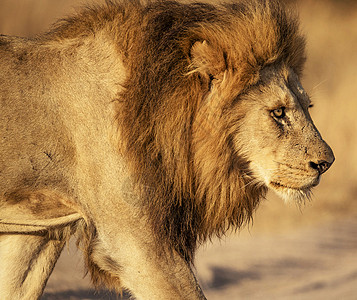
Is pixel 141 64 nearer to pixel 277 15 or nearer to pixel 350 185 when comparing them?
pixel 277 15

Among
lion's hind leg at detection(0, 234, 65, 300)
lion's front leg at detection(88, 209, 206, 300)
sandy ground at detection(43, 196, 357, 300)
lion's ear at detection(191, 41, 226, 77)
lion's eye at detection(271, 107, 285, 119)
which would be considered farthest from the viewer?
sandy ground at detection(43, 196, 357, 300)

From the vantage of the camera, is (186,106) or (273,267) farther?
(273,267)

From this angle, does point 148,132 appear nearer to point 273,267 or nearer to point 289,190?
point 289,190

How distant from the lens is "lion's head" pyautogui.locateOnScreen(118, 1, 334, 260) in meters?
2.92

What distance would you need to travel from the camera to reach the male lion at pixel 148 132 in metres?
2.89

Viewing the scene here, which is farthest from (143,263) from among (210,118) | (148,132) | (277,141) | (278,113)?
(278,113)

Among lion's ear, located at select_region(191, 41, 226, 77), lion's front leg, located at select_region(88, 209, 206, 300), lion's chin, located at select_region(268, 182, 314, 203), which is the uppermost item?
lion's ear, located at select_region(191, 41, 226, 77)

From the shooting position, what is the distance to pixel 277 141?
10.1 feet

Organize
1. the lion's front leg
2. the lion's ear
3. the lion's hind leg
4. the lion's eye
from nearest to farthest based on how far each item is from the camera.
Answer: the lion's front leg, the lion's ear, the lion's eye, the lion's hind leg

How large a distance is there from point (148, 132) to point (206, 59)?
0.42 meters

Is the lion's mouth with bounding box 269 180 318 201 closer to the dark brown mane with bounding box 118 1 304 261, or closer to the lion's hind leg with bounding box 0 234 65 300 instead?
the dark brown mane with bounding box 118 1 304 261

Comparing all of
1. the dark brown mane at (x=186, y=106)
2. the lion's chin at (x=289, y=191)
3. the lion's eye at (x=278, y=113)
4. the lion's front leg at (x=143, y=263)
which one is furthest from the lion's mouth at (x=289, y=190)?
the lion's front leg at (x=143, y=263)

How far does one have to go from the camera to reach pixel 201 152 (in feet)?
9.99

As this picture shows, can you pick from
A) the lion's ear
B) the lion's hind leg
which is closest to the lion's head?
the lion's ear
